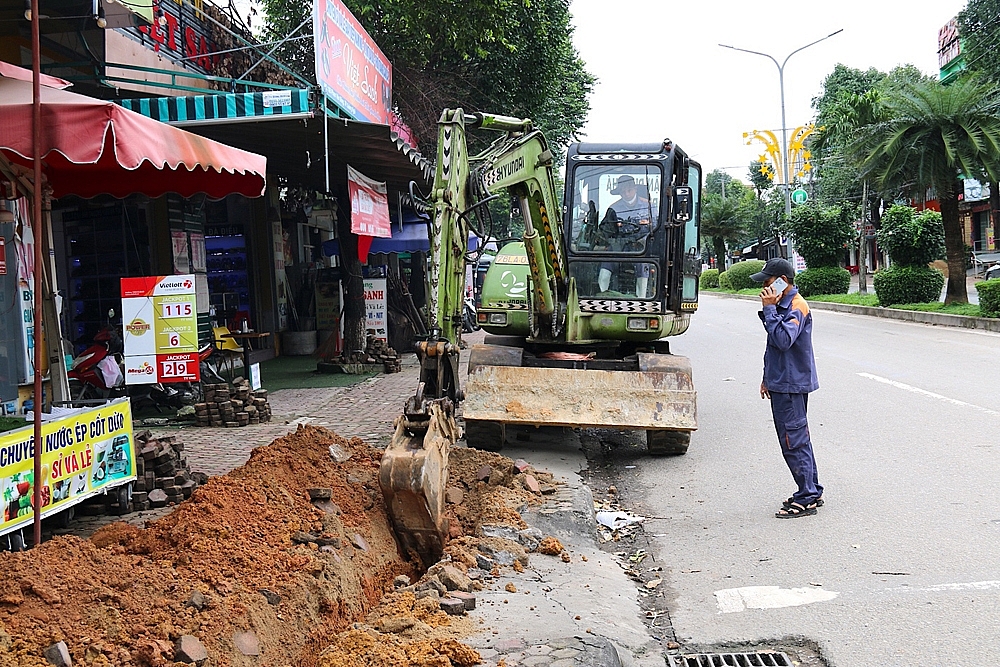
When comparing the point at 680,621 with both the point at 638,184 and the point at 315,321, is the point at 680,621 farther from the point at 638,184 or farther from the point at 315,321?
the point at 315,321

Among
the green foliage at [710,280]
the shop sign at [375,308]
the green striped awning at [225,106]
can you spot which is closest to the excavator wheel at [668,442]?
the green striped awning at [225,106]

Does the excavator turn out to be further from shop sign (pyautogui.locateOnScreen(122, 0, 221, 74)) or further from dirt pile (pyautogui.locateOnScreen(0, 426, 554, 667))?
shop sign (pyautogui.locateOnScreen(122, 0, 221, 74))

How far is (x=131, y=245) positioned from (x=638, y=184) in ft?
26.8

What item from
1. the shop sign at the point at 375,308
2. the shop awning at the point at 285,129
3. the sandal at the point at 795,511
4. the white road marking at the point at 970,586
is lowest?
the sandal at the point at 795,511

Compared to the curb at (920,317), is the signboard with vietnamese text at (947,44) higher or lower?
higher

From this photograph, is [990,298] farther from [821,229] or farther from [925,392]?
[821,229]

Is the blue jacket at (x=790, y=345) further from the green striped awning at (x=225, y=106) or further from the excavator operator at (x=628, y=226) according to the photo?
the green striped awning at (x=225, y=106)

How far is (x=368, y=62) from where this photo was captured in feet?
46.0

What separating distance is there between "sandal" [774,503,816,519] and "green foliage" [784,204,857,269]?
26925 mm

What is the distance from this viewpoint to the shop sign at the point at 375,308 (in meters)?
16.9

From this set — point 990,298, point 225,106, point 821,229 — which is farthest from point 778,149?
point 225,106

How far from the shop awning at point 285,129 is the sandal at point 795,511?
659 centimetres

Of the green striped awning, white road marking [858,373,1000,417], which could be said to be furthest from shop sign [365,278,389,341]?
white road marking [858,373,1000,417]

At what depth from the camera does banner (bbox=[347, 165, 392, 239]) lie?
504 inches
